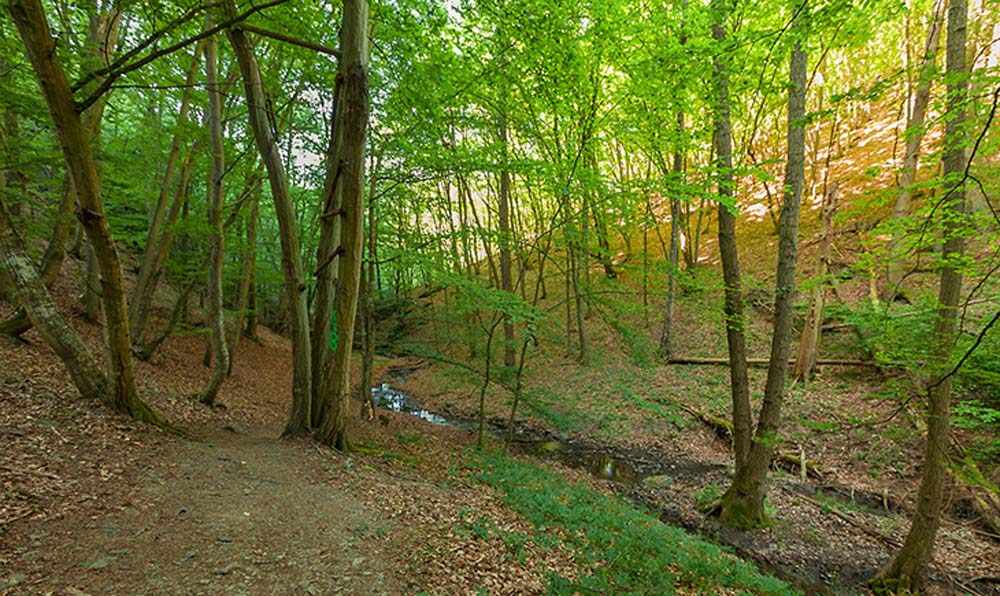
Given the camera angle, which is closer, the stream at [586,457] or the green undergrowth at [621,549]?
the green undergrowth at [621,549]

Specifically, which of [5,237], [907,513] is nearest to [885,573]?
[907,513]

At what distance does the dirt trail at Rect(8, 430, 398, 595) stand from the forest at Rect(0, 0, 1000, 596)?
0.09 ft

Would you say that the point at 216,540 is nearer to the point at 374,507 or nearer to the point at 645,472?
the point at 374,507

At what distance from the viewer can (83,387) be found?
5.25 meters

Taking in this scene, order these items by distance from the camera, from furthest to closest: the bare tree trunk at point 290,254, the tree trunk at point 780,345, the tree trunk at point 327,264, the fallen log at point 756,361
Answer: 1. the fallen log at point 756,361
2. the tree trunk at point 780,345
3. the tree trunk at point 327,264
4. the bare tree trunk at point 290,254

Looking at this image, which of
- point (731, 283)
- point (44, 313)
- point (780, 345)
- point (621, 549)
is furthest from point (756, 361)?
point (44, 313)

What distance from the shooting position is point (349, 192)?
19.5 ft

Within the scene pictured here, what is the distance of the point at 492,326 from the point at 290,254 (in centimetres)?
399

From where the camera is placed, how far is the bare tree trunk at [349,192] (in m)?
5.62

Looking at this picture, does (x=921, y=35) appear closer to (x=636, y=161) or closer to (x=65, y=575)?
(x=636, y=161)

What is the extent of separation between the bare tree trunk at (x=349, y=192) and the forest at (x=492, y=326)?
4 centimetres

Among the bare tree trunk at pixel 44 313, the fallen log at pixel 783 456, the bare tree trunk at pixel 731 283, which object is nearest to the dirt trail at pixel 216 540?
the bare tree trunk at pixel 44 313

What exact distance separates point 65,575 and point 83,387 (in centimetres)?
349

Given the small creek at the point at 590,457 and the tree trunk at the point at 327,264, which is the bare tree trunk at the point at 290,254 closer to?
the tree trunk at the point at 327,264
